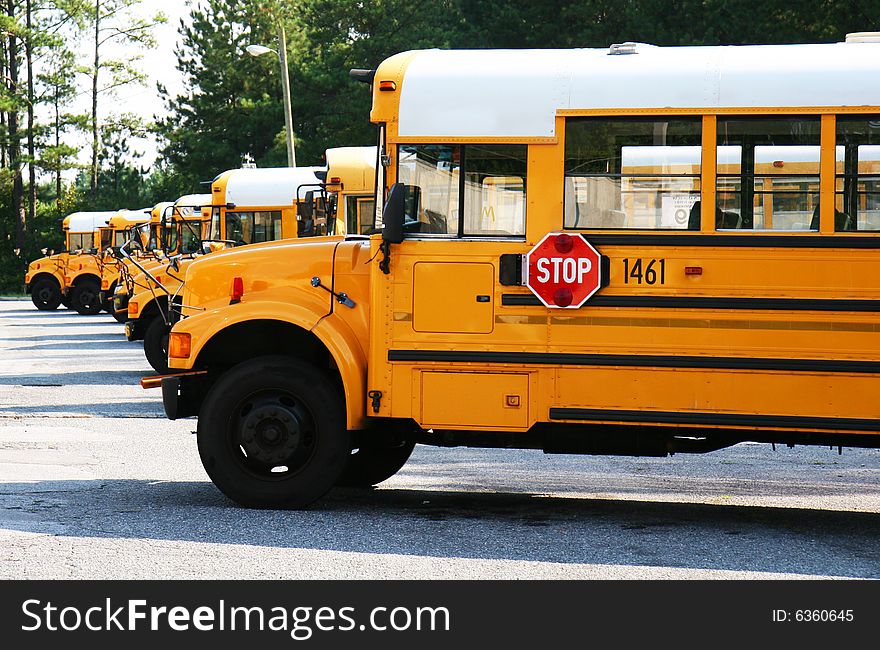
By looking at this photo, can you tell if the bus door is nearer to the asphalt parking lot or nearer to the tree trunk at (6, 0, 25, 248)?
the asphalt parking lot

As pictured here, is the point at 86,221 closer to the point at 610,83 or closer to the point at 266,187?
the point at 266,187

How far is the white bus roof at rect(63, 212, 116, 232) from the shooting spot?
35.8 meters

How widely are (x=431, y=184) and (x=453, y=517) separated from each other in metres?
1.92

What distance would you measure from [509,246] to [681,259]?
93 cm

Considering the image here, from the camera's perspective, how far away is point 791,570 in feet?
21.2

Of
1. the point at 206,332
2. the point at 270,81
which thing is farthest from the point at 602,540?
the point at 270,81

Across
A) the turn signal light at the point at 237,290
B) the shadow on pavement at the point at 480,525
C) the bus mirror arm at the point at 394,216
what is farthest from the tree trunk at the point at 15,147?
the bus mirror arm at the point at 394,216

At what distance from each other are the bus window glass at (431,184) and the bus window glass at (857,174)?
2.04 m

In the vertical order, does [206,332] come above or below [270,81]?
below

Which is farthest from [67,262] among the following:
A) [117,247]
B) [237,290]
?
[237,290]

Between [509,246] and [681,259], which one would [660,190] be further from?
[509,246]

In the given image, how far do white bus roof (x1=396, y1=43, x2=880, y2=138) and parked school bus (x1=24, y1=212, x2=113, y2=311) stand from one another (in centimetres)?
2864

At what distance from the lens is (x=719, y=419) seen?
7.37 metres

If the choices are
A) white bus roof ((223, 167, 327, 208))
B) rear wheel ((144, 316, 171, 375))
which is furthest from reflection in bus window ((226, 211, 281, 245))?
rear wheel ((144, 316, 171, 375))
